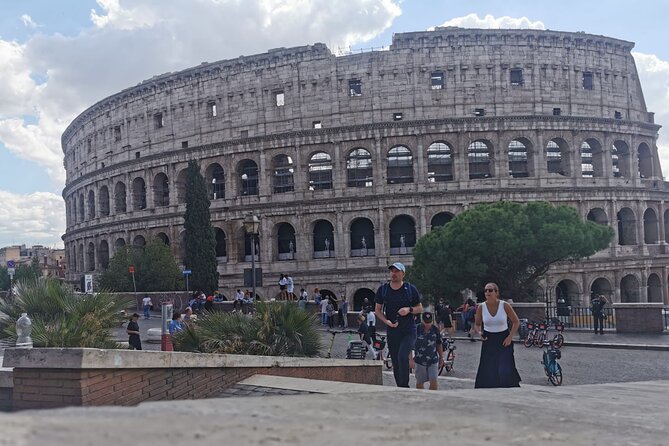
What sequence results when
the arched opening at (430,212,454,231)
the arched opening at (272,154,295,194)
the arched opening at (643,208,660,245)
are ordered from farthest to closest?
the arched opening at (643,208,660,245) → the arched opening at (272,154,295,194) → the arched opening at (430,212,454,231)

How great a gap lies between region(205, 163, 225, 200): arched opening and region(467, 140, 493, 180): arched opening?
17981 millimetres

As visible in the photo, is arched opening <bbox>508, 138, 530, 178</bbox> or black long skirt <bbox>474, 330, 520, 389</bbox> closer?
black long skirt <bbox>474, 330, 520, 389</bbox>

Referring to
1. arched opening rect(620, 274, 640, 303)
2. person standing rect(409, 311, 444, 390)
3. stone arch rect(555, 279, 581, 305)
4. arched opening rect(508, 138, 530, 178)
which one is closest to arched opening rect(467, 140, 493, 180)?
arched opening rect(508, 138, 530, 178)

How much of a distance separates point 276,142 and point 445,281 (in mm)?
18434

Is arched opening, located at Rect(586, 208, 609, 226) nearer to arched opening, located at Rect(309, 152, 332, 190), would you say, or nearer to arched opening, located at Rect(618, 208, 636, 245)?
arched opening, located at Rect(618, 208, 636, 245)

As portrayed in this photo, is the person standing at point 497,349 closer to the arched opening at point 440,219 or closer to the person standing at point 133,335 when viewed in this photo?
the person standing at point 133,335

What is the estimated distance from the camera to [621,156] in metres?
42.6

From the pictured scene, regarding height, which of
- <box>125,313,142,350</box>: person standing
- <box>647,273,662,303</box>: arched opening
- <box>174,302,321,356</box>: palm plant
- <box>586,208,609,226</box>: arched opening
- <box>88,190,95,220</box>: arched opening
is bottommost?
<box>647,273,662,303</box>: arched opening

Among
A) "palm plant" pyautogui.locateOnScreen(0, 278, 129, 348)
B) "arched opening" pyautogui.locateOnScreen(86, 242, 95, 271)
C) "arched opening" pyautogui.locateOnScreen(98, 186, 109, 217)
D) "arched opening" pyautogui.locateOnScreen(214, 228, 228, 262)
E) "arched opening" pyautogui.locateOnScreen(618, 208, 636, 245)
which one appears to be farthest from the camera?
"arched opening" pyautogui.locateOnScreen(86, 242, 95, 271)

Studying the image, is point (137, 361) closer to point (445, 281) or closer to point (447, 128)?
point (445, 281)

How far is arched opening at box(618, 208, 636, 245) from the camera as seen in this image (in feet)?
135

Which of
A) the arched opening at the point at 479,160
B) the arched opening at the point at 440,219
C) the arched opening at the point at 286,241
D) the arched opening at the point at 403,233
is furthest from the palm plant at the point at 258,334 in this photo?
the arched opening at the point at 479,160

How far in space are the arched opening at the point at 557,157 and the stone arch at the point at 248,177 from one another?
68.7 feet

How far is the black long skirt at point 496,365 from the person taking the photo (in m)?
7.20
